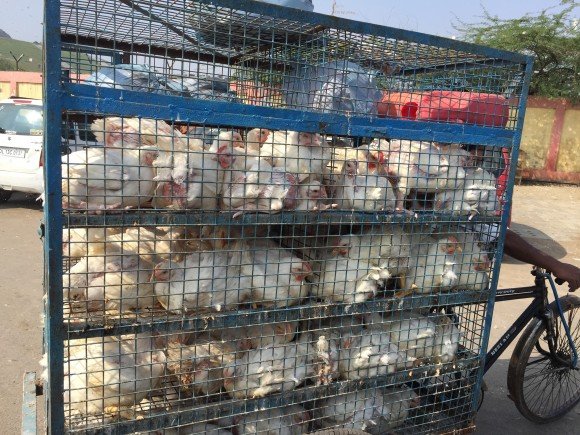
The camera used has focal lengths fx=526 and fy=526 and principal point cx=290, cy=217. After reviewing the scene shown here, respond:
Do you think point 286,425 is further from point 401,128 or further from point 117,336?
point 401,128

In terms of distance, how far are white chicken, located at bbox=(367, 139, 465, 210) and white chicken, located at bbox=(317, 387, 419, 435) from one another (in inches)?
37.0

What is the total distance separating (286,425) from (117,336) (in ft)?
2.88

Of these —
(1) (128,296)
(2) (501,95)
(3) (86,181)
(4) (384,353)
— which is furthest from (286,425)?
(2) (501,95)

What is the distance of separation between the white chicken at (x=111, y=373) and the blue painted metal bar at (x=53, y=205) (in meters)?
0.08

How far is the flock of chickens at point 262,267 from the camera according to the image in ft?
6.39

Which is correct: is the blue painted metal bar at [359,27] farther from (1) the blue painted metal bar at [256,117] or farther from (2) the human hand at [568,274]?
(2) the human hand at [568,274]

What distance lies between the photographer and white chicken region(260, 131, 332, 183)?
217cm

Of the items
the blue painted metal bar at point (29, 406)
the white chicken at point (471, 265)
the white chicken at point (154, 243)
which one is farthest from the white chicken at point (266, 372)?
the white chicken at point (471, 265)

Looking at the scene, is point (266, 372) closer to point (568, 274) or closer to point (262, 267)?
point (262, 267)

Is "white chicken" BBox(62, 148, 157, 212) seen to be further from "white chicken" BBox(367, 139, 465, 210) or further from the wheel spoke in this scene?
the wheel spoke

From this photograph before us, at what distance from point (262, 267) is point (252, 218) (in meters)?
0.25

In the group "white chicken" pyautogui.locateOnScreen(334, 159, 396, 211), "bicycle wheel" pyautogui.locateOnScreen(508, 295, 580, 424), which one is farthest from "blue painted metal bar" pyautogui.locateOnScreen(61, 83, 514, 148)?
"bicycle wheel" pyautogui.locateOnScreen(508, 295, 580, 424)

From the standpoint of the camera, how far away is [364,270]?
2.38 meters

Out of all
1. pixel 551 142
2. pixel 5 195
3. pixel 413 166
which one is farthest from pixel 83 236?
pixel 551 142
